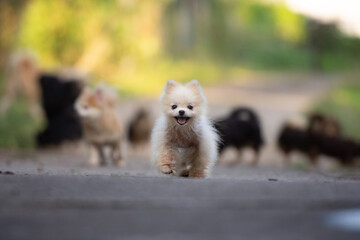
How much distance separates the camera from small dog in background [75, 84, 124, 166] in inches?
408

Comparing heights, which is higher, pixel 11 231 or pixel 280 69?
pixel 11 231

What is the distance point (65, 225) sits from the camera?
4.23 meters

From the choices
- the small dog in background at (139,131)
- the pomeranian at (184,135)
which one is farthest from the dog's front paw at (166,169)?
the small dog in background at (139,131)

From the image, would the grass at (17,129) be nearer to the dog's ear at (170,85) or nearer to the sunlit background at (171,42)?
the sunlit background at (171,42)

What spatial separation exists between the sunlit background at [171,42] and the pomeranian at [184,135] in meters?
7.01

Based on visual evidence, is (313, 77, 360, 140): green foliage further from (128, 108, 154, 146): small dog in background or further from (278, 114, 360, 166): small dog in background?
(128, 108, 154, 146): small dog in background

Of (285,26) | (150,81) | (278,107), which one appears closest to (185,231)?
(278,107)

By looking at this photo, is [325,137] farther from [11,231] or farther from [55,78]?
[11,231]

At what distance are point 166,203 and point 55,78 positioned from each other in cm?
980

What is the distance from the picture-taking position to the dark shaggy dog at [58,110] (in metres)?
13.5

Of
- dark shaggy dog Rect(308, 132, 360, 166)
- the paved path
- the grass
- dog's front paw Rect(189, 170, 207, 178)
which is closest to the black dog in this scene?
dark shaggy dog Rect(308, 132, 360, 166)

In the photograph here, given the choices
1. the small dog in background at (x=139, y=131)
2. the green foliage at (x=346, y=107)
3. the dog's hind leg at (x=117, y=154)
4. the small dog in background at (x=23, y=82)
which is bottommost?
the green foliage at (x=346, y=107)

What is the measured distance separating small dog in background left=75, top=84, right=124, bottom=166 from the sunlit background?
3.50m

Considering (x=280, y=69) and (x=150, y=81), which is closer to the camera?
(x=150, y=81)
